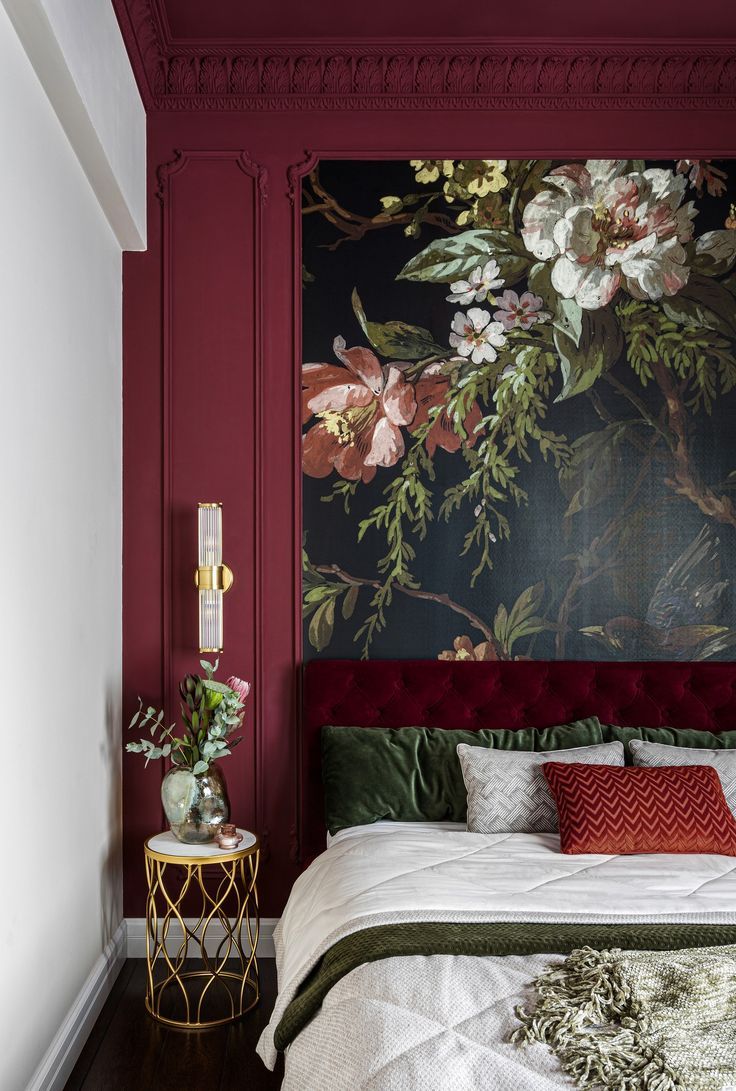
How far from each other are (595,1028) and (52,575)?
5.43ft

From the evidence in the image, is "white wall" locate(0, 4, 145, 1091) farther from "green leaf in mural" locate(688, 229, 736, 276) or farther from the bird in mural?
"green leaf in mural" locate(688, 229, 736, 276)

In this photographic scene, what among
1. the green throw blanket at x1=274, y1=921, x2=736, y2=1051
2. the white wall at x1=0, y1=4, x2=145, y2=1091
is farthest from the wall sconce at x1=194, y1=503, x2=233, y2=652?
the green throw blanket at x1=274, y1=921, x2=736, y2=1051

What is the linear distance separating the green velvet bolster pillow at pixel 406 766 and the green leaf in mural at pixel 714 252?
1.71 meters

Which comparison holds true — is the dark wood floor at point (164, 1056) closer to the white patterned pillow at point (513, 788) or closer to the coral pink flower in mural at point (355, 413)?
the white patterned pillow at point (513, 788)

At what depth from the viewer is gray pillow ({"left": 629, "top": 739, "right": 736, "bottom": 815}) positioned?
2.92 metres

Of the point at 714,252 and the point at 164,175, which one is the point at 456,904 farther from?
the point at 164,175

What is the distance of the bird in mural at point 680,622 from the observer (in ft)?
11.0

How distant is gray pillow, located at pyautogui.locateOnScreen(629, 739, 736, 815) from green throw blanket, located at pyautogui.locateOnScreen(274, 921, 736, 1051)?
0.93 metres

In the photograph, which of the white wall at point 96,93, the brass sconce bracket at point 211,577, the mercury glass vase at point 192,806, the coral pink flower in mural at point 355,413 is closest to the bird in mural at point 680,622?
the coral pink flower in mural at point 355,413

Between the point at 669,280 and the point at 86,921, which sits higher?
the point at 669,280

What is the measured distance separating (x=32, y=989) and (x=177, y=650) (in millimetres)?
1351

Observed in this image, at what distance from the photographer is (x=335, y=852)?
2.75m

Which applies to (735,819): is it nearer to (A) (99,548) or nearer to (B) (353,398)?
(B) (353,398)

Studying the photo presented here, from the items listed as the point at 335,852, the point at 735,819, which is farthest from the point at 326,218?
the point at 735,819
